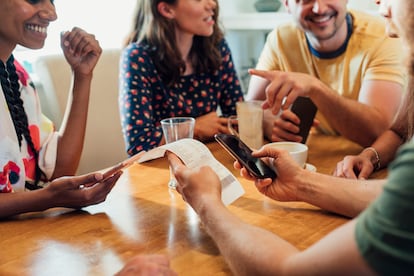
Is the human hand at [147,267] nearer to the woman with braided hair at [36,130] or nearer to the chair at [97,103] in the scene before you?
the woman with braided hair at [36,130]

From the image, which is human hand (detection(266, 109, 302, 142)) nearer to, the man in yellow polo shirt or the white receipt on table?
the man in yellow polo shirt

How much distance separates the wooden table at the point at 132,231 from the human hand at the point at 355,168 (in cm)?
21

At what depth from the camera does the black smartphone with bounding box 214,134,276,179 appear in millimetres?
1154

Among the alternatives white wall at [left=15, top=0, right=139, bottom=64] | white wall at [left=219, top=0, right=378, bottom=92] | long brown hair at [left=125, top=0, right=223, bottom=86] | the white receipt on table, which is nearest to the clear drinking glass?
the white receipt on table

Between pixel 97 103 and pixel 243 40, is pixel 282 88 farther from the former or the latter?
pixel 243 40

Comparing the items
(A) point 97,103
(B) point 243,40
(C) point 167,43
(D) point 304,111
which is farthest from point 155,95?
(B) point 243,40

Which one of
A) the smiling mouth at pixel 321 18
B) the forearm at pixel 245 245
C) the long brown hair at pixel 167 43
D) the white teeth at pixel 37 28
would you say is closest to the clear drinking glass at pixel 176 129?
the forearm at pixel 245 245

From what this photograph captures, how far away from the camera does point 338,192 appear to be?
109 centimetres

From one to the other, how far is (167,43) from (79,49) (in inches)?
16.0

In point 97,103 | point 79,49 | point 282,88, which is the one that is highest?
point 79,49

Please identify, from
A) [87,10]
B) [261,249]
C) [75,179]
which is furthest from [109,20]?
[261,249]

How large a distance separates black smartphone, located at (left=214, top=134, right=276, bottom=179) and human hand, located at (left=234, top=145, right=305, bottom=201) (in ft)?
0.04

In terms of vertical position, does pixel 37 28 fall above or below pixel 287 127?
above

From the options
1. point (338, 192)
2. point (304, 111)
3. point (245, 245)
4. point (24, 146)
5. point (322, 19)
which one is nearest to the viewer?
point (245, 245)
